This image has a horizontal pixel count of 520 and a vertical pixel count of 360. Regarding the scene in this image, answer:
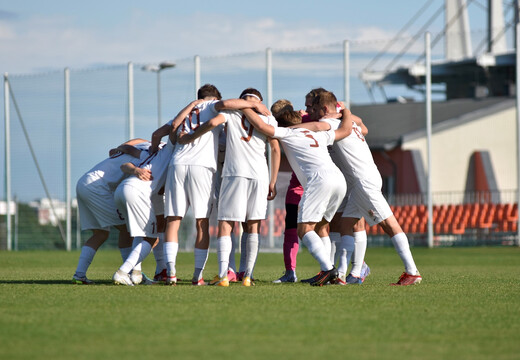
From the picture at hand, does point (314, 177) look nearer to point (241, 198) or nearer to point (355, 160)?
point (355, 160)

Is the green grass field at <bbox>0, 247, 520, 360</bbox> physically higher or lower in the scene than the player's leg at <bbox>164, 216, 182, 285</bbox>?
lower

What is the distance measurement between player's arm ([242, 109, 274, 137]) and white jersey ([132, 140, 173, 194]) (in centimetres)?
96

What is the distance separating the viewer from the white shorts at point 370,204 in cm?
876

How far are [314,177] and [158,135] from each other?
1.68 metres

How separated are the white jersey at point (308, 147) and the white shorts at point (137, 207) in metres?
1.43

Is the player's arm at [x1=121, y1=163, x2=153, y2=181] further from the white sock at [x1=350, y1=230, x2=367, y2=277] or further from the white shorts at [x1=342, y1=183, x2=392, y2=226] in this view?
Answer: the white sock at [x1=350, y1=230, x2=367, y2=277]

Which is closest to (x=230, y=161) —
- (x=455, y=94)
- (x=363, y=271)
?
(x=363, y=271)

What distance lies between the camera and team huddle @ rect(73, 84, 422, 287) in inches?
335

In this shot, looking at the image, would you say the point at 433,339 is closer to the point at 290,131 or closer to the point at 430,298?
the point at 430,298

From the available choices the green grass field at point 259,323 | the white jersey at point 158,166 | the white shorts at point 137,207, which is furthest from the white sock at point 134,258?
the white jersey at point 158,166

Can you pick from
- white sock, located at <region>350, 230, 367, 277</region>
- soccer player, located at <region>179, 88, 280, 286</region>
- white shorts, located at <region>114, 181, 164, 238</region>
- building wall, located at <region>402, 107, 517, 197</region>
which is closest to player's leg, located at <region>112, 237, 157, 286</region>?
white shorts, located at <region>114, 181, 164, 238</region>

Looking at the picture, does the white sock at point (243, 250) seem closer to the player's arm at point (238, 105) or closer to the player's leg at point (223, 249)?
the player's leg at point (223, 249)

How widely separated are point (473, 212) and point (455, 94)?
43.5 feet

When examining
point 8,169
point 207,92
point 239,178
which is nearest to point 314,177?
point 239,178
